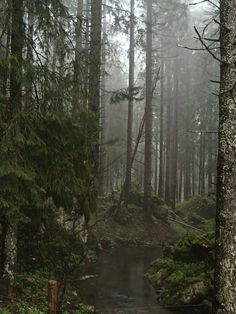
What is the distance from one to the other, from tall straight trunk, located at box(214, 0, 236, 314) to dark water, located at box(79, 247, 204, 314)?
409 cm

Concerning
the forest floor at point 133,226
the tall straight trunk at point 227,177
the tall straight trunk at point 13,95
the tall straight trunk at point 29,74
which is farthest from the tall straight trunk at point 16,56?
the forest floor at point 133,226

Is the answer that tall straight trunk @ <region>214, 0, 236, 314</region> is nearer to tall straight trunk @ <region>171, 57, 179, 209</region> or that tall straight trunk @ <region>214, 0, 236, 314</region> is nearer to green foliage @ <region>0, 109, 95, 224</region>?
green foliage @ <region>0, 109, 95, 224</region>

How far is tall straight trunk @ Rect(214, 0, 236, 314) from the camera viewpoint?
5.62m

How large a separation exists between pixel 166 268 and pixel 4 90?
7645 millimetres

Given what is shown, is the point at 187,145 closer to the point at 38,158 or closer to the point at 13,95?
the point at 38,158

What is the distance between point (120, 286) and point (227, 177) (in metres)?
6.87

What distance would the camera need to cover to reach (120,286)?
37.8ft

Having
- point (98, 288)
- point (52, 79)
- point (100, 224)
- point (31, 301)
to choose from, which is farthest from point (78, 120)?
point (100, 224)

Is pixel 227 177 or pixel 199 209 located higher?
pixel 227 177

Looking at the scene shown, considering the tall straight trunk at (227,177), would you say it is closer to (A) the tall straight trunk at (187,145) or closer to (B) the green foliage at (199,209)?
(B) the green foliage at (199,209)

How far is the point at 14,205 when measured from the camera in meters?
7.00

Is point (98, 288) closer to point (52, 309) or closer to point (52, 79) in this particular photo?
point (52, 309)

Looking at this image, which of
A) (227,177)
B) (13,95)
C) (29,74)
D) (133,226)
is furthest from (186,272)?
(133,226)

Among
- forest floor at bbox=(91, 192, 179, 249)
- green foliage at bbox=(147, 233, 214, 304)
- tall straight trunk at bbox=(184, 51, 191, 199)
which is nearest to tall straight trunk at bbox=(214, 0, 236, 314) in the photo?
green foliage at bbox=(147, 233, 214, 304)
